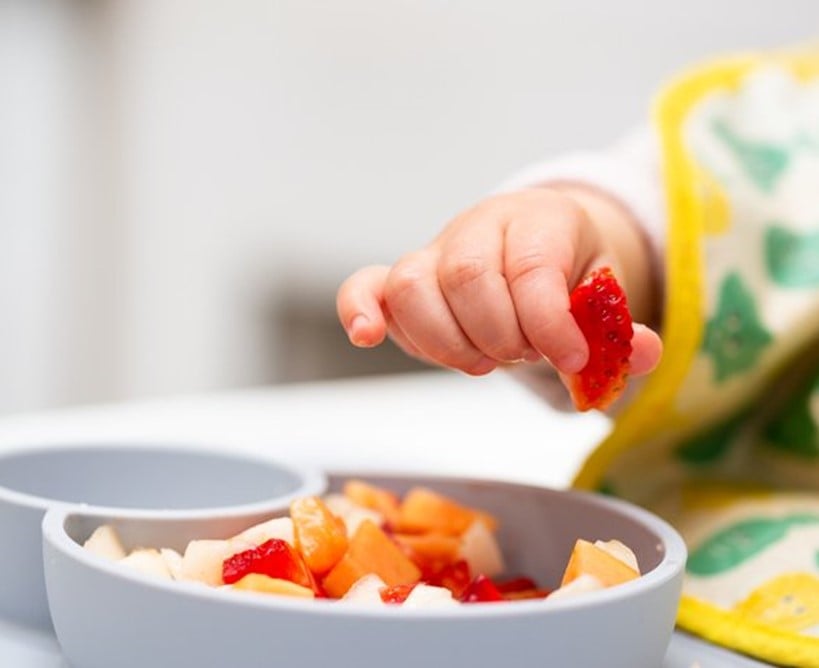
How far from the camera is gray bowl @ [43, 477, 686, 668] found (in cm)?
28

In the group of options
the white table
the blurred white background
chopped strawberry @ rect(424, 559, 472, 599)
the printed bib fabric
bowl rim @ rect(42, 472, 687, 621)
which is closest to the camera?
bowl rim @ rect(42, 472, 687, 621)

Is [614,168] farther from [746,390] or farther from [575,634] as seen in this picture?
[575,634]

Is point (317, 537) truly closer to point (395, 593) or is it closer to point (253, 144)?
point (395, 593)

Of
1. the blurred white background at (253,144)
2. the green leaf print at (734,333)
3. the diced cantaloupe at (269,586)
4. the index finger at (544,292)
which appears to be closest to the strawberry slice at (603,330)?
the index finger at (544,292)

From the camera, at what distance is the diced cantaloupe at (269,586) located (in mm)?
322

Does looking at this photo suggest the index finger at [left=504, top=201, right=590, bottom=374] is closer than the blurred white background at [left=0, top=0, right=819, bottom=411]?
Yes

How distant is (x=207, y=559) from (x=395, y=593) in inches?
2.3

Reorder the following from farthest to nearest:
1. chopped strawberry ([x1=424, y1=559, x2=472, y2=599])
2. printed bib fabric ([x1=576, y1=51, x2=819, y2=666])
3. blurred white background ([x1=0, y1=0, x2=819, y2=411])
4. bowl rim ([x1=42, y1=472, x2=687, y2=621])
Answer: blurred white background ([x1=0, y1=0, x2=819, y2=411]), printed bib fabric ([x1=576, y1=51, x2=819, y2=666]), chopped strawberry ([x1=424, y1=559, x2=472, y2=599]), bowl rim ([x1=42, y1=472, x2=687, y2=621])

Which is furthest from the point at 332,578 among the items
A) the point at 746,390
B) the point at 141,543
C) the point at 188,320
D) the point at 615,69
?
the point at 615,69

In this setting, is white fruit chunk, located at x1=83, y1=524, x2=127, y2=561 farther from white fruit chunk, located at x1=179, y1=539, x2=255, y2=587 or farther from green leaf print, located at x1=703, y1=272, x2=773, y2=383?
green leaf print, located at x1=703, y1=272, x2=773, y2=383

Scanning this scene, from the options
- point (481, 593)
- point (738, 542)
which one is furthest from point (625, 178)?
point (481, 593)

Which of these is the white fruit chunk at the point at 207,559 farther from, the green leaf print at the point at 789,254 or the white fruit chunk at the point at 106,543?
the green leaf print at the point at 789,254

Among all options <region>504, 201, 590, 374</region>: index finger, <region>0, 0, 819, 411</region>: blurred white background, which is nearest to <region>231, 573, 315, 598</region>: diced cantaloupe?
<region>504, 201, 590, 374</region>: index finger

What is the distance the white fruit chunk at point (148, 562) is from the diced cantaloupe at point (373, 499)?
0.12m
